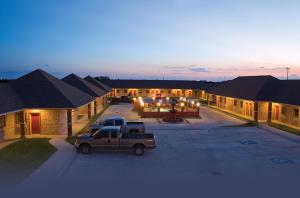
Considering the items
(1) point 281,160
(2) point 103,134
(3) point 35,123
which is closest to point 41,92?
(3) point 35,123

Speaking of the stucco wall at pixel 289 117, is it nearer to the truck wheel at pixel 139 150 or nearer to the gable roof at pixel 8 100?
the truck wheel at pixel 139 150

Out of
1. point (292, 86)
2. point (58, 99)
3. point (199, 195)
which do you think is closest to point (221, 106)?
point (292, 86)

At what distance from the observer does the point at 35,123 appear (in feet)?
78.7

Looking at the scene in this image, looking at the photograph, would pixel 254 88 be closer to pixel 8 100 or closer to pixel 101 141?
pixel 101 141

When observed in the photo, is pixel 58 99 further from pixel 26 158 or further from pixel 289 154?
pixel 289 154

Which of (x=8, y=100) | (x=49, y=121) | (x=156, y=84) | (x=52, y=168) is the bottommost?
(x=52, y=168)

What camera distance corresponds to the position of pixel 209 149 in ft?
62.6

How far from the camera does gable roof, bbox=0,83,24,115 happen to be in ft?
67.1

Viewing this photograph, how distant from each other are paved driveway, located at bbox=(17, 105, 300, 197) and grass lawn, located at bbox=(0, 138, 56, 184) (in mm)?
2072

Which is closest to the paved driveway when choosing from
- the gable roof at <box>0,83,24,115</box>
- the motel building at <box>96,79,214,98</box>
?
the gable roof at <box>0,83,24,115</box>

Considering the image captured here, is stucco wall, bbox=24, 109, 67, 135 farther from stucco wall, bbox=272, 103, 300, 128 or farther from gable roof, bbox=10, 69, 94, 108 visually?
stucco wall, bbox=272, 103, 300, 128

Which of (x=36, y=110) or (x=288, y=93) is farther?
(x=288, y=93)

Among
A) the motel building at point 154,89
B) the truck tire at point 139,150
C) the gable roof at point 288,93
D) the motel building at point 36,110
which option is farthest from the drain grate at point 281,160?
the motel building at point 154,89

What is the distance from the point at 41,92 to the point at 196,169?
17.1 meters
